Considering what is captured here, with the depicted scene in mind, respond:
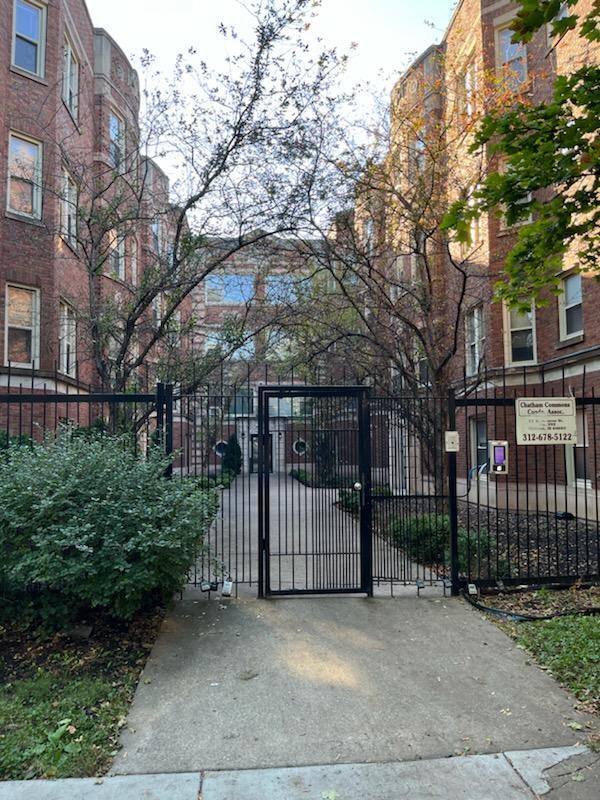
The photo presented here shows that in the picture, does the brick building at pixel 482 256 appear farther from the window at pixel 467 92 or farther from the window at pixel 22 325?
the window at pixel 22 325

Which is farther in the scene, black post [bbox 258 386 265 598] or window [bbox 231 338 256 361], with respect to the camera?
window [bbox 231 338 256 361]

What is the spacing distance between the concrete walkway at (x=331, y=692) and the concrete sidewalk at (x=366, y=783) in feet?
0.34

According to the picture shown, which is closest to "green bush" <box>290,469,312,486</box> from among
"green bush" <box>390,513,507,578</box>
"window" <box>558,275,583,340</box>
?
"green bush" <box>390,513,507,578</box>

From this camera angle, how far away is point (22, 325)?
1230 cm

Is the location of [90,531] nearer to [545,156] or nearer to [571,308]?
[545,156]

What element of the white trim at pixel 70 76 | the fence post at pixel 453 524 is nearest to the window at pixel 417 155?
the fence post at pixel 453 524

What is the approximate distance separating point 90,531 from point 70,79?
14.3 metres

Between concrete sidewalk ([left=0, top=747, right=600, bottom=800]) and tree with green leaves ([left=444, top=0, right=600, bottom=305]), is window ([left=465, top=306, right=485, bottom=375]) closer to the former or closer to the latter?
tree with green leaves ([left=444, top=0, right=600, bottom=305])

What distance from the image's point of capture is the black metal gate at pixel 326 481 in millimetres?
6254

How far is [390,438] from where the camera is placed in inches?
291

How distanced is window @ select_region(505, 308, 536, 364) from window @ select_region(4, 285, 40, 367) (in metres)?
11.3

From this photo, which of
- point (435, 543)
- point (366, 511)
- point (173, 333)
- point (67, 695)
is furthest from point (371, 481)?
point (173, 333)

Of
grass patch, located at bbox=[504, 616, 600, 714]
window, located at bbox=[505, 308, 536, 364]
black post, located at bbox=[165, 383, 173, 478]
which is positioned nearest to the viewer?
grass patch, located at bbox=[504, 616, 600, 714]

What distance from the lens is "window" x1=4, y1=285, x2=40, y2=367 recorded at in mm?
12148
